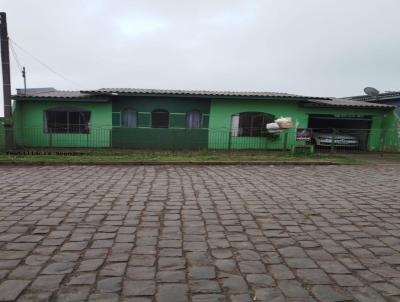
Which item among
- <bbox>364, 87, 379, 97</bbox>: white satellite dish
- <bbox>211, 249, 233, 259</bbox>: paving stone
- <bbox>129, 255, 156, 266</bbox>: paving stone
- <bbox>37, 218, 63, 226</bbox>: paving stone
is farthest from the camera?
<bbox>364, 87, 379, 97</bbox>: white satellite dish

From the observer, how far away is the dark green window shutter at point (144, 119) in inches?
707

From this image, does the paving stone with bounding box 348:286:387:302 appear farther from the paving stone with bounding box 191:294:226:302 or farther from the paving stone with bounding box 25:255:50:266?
the paving stone with bounding box 25:255:50:266

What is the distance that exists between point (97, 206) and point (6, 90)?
11.5m

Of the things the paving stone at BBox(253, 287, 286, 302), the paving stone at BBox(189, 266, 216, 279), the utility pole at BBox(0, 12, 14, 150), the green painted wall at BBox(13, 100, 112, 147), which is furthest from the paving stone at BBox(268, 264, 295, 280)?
the green painted wall at BBox(13, 100, 112, 147)

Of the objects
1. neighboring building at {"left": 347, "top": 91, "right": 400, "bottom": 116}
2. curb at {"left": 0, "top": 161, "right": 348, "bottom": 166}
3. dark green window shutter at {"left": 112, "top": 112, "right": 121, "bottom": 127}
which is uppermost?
neighboring building at {"left": 347, "top": 91, "right": 400, "bottom": 116}

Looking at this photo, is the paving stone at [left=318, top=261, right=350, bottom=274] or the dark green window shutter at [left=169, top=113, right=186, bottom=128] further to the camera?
the dark green window shutter at [left=169, top=113, right=186, bottom=128]

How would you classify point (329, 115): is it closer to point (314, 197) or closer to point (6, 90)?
point (314, 197)

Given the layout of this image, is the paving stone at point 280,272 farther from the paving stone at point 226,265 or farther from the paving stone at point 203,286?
the paving stone at point 203,286

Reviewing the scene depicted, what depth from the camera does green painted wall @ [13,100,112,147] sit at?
17250mm

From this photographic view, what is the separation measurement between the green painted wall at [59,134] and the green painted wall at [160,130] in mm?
585

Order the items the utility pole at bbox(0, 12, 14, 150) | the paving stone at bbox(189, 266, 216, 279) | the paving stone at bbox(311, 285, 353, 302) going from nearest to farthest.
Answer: the paving stone at bbox(311, 285, 353, 302) < the paving stone at bbox(189, 266, 216, 279) < the utility pole at bbox(0, 12, 14, 150)

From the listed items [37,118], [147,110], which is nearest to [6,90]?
[37,118]

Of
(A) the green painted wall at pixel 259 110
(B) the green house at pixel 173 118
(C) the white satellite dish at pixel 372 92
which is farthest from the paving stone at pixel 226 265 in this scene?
(C) the white satellite dish at pixel 372 92

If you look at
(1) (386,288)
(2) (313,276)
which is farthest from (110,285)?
(1) (386,288)
